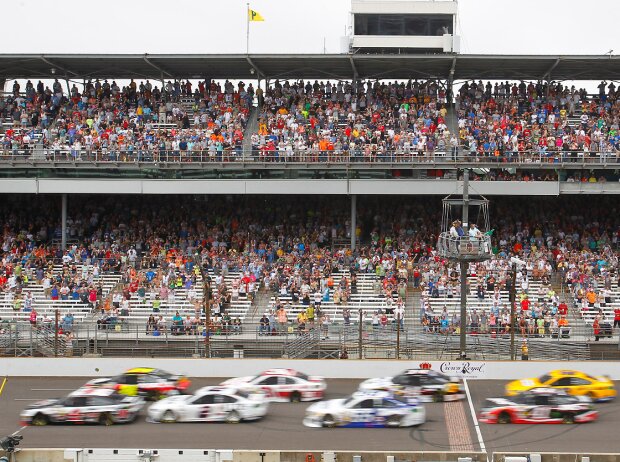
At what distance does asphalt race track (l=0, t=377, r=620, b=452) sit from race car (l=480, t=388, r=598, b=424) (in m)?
0.30

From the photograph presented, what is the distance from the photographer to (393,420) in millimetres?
28219

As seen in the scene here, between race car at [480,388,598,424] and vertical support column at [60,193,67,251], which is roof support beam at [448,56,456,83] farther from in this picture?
race car at [480,388,598,424]

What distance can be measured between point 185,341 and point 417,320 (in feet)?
28.7

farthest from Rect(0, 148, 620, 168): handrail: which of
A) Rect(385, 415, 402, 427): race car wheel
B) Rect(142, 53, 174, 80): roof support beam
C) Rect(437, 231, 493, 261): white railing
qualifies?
Rect(385, 415, 402, 427): race car wheel

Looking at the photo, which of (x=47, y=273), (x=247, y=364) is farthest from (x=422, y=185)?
(x=47, y=273)

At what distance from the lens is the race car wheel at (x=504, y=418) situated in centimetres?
2866

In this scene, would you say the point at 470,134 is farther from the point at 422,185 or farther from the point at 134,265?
the point at 134,265

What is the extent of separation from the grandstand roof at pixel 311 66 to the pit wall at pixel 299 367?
16.8m

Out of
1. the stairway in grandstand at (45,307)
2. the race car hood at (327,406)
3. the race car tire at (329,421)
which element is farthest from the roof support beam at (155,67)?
the race car tire at (329,421)

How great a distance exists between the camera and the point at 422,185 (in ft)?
140

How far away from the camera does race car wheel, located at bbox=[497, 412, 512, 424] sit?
28656 mm

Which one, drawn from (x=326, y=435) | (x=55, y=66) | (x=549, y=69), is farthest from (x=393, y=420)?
(x=55, y=66)

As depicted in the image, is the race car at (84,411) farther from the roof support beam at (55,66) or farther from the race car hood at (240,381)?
the roof support beam at (55,66)

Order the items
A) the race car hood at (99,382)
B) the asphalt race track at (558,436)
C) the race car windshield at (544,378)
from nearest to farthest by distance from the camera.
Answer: the asphalt race track at (558,436) < the race car windshield at (544,378) < the race car hood at (99,382)
